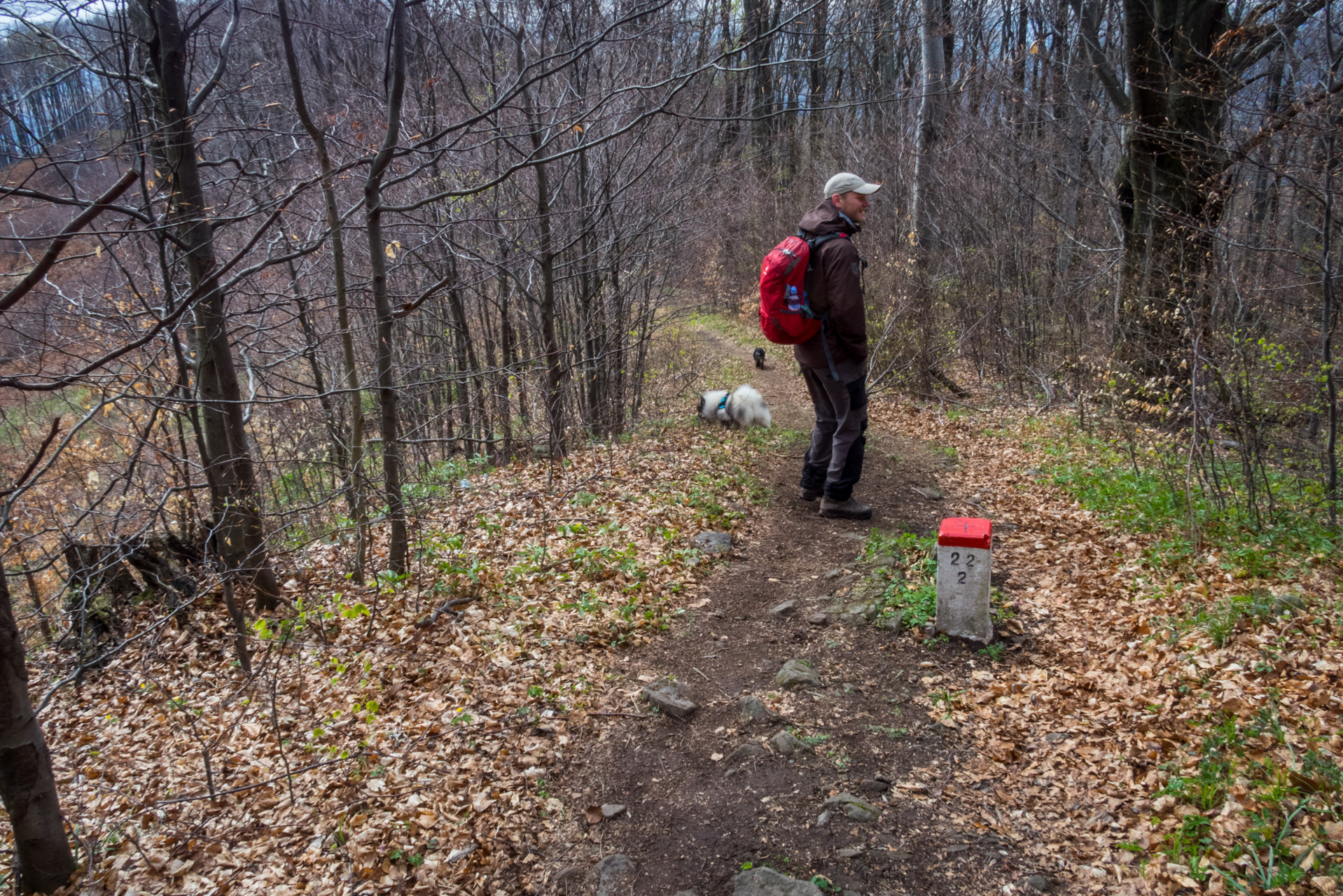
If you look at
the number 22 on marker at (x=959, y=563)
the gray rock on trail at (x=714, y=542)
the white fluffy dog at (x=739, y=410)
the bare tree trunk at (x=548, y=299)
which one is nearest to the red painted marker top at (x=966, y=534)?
the number 22 on marker at (x=959, y=563)

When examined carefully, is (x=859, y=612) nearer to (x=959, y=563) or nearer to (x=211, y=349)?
(x=959, y=563)

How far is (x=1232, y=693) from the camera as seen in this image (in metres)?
3.53

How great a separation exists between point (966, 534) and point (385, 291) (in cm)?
446

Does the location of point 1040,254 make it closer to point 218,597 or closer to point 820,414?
point 820,414

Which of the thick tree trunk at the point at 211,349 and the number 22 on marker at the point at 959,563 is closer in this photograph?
the number 22 on marker at the point at 959,563

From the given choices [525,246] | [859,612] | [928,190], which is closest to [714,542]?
[859,612]

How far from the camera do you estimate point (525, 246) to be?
9.74 metres

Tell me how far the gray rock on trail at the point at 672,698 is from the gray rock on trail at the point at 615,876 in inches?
40.1

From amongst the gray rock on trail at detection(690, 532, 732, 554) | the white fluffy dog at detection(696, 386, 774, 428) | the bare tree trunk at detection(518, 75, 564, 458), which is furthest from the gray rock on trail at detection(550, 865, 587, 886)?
Answer: the white fluffy dog at detection(696, 386, 774, 428)

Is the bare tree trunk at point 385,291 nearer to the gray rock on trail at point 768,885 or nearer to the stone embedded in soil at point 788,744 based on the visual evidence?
the stone embedded in soil at point 788,744

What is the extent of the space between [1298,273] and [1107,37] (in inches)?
436

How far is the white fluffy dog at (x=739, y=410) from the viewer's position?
34.7 feet

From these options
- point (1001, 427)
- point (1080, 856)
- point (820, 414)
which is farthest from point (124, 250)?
point (1001, 427)

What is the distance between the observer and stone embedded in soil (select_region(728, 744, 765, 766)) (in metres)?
3.76
